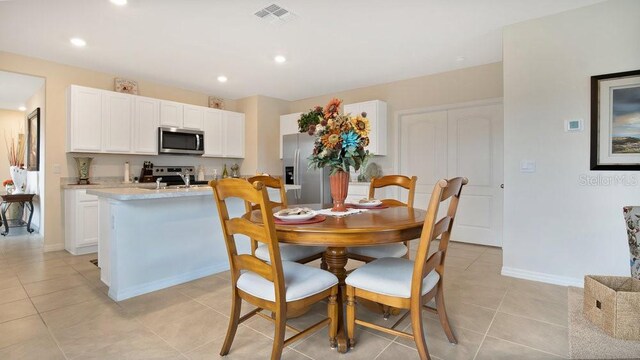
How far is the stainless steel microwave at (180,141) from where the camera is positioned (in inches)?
190

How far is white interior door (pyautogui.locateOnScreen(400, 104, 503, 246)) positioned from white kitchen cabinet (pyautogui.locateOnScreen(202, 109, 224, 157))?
322 cm

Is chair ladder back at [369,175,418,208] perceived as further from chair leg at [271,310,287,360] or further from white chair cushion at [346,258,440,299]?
chair leg at [271,310,287,360]

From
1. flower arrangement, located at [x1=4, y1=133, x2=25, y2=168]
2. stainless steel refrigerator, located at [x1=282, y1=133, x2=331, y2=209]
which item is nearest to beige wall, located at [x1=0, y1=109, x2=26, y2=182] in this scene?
flower arrangement, located at [x1=4, y1=133, x2=25, y2=168]

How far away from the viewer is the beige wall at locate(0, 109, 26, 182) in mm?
6422

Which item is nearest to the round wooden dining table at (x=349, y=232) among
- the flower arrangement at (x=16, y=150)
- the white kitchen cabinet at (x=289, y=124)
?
the white kitchen cabinet at (x=289, y=124)

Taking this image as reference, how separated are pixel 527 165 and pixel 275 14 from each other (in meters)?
2.76

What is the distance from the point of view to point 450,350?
1.78 meters

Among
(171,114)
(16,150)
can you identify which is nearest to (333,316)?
(171,114)

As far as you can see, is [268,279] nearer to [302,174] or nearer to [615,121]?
[615,121]

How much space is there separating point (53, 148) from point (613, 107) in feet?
20.1

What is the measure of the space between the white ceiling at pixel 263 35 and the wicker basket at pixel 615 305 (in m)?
2.27

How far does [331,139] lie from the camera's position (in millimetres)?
1894

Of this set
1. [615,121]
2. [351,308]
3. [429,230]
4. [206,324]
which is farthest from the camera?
[615,121]

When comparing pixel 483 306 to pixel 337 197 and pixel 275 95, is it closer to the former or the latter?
pixel 337 197
